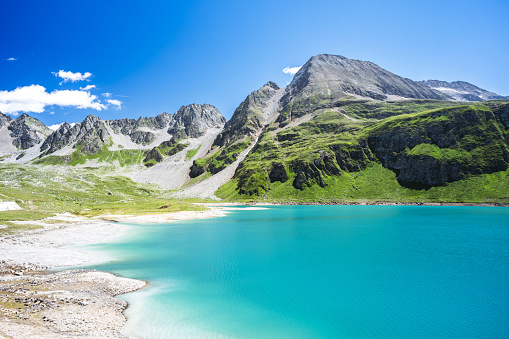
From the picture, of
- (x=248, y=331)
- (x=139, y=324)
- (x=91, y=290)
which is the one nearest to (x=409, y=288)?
(x=248, y=331)

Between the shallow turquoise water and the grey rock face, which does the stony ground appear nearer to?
the shallow turquoise water

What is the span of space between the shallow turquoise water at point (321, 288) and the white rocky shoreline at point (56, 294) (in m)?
2.01

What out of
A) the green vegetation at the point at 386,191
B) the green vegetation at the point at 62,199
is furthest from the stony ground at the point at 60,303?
the green vegetation at the point at 386,191

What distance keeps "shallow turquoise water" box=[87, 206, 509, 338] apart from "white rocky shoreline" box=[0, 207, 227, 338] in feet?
6.60

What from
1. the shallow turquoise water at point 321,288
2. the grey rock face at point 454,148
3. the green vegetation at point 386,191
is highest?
the grey rock face at point 454,148

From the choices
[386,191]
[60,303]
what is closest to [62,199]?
[60,303]

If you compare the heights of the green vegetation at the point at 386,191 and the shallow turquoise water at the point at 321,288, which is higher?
the green vegetation at the point at 386,191

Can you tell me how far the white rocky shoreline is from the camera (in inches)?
672

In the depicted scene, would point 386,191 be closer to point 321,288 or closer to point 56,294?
point 321,288

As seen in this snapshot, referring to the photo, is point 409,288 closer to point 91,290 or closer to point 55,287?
point 91,290

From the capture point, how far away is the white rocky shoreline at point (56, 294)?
17.1 meters

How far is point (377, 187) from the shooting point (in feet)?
586

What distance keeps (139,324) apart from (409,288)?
2685 cm

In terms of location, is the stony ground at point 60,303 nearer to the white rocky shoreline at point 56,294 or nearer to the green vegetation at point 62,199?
the white rocky shoreline at point 56,294
